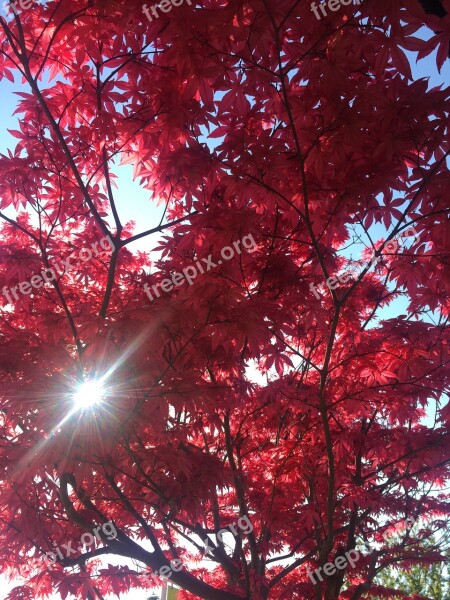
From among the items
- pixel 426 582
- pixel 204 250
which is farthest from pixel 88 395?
pixel 426 582

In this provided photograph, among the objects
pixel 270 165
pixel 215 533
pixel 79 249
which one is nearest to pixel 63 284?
pixel 79 249

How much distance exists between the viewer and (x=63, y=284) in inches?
164

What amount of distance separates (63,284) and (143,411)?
6.46ft

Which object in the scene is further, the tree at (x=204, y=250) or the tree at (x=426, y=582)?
the tree at (x=426, y=582)

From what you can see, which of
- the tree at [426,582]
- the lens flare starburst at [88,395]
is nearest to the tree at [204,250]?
the lens flare starburst at [88,395]

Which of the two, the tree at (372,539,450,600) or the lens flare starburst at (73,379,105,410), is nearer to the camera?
the lens flare starburst at (73,379,105,410)

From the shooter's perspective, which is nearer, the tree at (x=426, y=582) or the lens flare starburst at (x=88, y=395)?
the lens flare starburst at (x=88, y=395)

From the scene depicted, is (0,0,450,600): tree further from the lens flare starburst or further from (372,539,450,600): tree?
(372,539,450,600): tree

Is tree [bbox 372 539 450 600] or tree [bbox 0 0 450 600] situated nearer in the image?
tree [bbox 0 0 450 600]

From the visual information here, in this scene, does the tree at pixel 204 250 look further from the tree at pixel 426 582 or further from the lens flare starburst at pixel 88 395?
the tree at pixel 426 582

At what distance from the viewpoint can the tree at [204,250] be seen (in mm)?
2359

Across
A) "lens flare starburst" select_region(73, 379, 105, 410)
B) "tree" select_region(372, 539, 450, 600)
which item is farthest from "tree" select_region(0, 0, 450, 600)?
"tree" select_region(372, 539, 450, 600)

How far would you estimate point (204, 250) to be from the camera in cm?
287

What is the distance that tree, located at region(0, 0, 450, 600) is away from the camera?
2.36m
